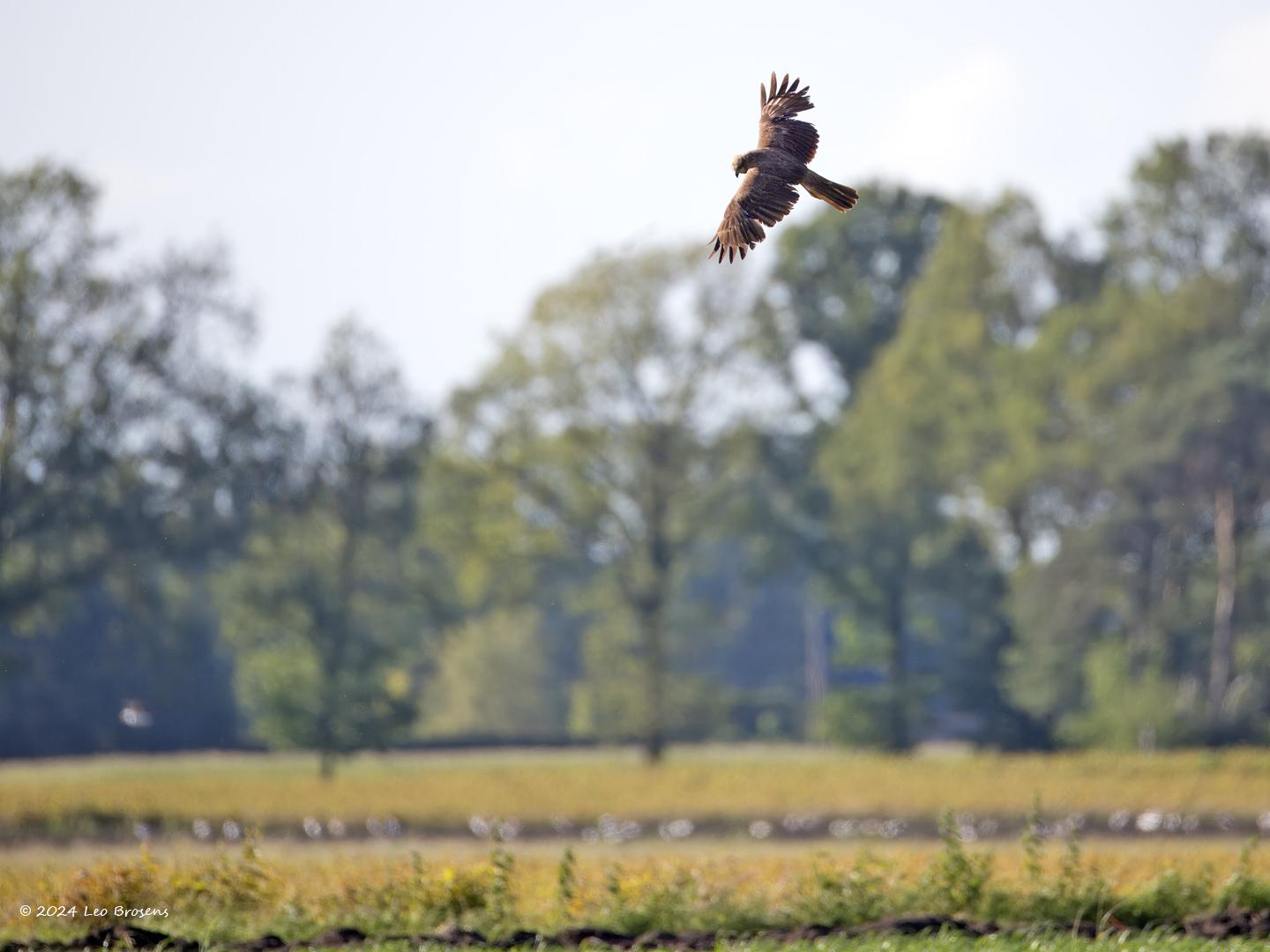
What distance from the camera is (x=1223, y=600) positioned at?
53.0 meters

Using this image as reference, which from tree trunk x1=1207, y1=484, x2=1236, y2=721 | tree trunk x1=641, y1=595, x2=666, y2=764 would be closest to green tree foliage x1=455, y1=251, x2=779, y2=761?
tree trunk x1=641, y1=595, x2=666, y2=764

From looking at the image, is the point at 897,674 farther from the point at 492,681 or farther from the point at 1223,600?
the point at 492,681

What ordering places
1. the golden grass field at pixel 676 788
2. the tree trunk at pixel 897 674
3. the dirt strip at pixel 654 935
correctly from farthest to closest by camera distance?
the tree trunk at pixel 897 674 < the golden grass field at pixel 676 788 < the dirt strip at pixel 654 935

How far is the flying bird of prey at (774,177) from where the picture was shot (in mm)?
15398

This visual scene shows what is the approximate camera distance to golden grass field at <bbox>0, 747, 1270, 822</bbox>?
1439 inches

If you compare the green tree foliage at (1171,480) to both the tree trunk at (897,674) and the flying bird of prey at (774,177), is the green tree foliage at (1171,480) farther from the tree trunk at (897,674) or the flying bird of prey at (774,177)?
the flying bird of prey at (774,177)

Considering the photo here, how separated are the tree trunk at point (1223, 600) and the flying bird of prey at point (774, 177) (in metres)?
38.6

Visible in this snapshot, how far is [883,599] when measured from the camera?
59312 mm

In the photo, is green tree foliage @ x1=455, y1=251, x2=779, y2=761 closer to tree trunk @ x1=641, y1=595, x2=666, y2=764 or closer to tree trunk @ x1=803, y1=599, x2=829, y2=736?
tree trunk @ x1=641, y1=595, x2=666, y2=764

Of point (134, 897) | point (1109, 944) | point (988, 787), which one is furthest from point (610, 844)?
point (1109, 944)

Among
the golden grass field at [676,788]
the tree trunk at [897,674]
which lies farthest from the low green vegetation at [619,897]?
the tree trunk at [897,674]

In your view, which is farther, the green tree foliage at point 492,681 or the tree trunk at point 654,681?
the green tree foliage at point 492,681

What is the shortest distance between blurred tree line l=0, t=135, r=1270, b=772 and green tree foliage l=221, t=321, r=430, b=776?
92 mm

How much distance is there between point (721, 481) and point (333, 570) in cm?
1074
